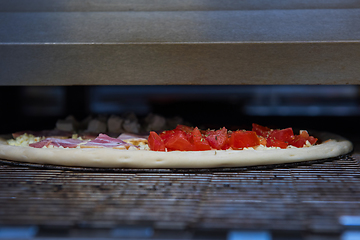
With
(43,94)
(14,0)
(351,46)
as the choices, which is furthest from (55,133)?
(351,46)

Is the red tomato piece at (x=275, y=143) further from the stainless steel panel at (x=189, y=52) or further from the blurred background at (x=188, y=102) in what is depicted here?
the blurred background at (x=188, y=102)

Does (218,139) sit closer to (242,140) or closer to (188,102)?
(242,140)

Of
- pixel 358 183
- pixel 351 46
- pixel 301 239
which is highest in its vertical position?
pixel 351 46

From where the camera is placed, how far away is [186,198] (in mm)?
1090

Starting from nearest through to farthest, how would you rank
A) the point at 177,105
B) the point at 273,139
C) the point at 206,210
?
1. the point at 206,210
2. the point at 273,139
3. the point at 177,105

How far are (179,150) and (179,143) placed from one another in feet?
0.14

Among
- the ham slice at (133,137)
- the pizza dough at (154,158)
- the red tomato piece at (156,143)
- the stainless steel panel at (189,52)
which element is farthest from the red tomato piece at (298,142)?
the ham slice at (133,137)

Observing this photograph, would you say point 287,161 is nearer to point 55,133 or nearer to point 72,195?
point 72,195

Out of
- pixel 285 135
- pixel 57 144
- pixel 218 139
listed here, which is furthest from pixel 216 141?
pixel 57 144

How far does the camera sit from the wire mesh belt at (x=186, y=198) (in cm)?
91

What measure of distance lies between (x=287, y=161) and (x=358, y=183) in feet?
1.06

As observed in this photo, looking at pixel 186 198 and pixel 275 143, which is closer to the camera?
pixel 186 198

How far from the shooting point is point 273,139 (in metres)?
1.73

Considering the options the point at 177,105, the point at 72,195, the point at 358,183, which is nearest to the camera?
the point at 72,195
